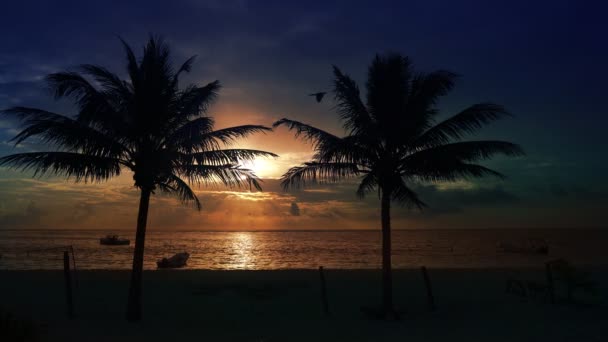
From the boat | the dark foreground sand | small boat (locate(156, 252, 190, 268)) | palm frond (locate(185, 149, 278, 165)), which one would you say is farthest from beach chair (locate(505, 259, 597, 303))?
the boat

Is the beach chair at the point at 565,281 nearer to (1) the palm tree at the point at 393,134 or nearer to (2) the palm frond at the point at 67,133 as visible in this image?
(1) the palm tree at the point at 393,134

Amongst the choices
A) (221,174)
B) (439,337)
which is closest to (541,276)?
(439,337)

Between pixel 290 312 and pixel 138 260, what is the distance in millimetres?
5998

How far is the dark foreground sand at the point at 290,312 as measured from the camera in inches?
Answer: 452

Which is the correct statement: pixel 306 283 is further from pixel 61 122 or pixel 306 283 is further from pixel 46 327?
pixel 61 122

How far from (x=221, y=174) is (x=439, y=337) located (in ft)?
27.6

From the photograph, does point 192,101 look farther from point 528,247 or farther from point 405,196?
point 528,247

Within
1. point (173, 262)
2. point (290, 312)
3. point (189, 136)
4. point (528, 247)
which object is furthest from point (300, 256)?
point (189, 136)

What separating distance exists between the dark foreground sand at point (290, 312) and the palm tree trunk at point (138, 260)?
0.49 metres

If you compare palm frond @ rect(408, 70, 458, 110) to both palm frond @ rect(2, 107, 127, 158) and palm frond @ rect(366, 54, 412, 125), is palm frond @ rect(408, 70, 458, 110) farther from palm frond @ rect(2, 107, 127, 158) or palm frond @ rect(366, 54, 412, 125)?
palm frond @ rect(2, 107, 127, 158)

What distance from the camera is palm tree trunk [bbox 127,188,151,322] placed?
1203 centimetres

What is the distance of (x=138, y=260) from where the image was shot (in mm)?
12070

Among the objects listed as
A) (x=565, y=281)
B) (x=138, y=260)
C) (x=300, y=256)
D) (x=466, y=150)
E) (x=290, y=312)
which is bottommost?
(x=300, y=256)

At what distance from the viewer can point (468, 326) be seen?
12.6m
